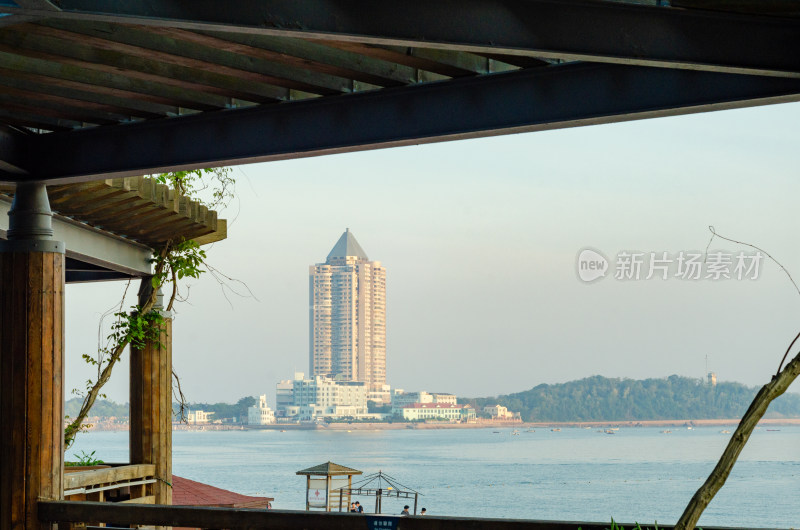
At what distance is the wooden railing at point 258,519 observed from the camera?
3439 millimetres

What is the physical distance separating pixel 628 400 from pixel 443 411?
21228mm

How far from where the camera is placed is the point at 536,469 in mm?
77250

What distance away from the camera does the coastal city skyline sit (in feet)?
262

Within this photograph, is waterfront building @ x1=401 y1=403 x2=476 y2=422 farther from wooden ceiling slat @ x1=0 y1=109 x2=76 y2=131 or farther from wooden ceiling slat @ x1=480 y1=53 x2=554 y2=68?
wooden ceiling slat @ x1=480 y1=53 x2=554 y2=68

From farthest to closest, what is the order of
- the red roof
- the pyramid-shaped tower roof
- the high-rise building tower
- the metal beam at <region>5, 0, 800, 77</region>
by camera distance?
the high-rise building tower, the pyramid-shaped tower roof, the red roof, the metal beam at <region>5, 0, 800, 77</region>

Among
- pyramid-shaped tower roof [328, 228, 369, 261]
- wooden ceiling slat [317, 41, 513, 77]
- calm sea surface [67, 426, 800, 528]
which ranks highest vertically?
pyramid-shaped tower roof [328, 228, 369, 261]

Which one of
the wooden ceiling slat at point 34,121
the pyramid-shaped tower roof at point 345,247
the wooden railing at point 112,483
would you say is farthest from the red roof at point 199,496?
the pyramid-shaped tower roof at point 345,247

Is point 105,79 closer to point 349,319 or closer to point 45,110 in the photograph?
point 45,110

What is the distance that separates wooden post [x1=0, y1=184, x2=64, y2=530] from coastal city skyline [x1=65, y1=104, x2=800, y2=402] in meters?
69.8

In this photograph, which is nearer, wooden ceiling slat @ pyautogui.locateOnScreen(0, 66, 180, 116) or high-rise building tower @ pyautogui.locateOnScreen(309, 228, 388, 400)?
wooden ceiling slat @ pyautogui.locateOnScreen(0, 66, 180, 116)

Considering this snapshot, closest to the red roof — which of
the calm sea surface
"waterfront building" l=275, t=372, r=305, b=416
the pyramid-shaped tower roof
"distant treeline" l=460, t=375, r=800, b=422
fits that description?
the calm sea surface

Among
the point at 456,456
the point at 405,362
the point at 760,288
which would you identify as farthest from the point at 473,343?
the point at 760,288

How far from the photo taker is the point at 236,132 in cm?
390

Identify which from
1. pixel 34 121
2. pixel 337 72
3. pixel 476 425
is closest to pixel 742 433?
pixel 337 72
